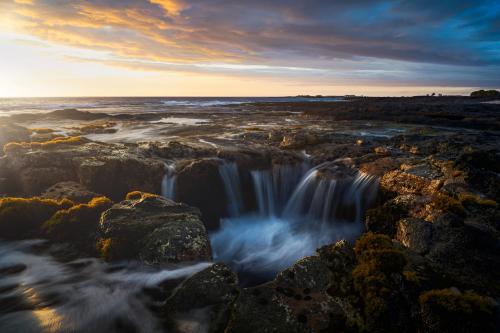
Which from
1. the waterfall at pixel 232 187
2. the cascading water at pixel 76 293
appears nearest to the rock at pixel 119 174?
the waterfall at pixel 232 187

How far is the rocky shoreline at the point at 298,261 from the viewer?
553 centimetres

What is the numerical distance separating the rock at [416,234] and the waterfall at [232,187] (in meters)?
8.42

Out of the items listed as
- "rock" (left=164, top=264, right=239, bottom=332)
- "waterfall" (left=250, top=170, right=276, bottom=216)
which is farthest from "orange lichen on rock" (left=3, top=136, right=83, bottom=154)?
"rock" (left=164, top=264, right=239, bottom=332)

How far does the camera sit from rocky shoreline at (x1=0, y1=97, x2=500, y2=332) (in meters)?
5.53

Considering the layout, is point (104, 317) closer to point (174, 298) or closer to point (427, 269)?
point (174, 298)

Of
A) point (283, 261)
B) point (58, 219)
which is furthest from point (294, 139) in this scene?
point (58, 219)

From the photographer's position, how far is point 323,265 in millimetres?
6719

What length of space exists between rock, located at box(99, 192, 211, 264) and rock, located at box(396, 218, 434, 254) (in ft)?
17.1

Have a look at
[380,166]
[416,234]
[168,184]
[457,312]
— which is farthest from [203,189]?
[457,312]

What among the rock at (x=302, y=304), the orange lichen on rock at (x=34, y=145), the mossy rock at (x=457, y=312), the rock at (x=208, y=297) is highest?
the orange lichen on rock at (x=34, y=145)

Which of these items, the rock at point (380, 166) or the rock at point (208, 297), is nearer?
the rock at point (208, 297)

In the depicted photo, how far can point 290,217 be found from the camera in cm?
1573

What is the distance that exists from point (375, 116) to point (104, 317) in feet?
137

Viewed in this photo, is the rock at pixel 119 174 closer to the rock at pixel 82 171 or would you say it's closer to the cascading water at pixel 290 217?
the rock at pixel 82 171
